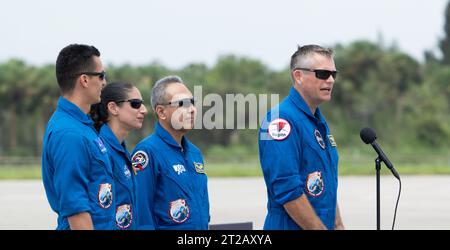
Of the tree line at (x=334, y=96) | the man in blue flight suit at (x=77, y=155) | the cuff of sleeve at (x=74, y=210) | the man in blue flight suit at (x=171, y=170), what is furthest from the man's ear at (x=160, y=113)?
the tree line at (x=334, y=96)

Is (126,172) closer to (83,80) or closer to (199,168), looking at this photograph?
(199,168)

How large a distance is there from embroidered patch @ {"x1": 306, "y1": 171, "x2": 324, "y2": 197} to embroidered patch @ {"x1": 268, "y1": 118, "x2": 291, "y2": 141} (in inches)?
10.8

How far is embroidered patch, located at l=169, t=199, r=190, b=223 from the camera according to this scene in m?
4.51

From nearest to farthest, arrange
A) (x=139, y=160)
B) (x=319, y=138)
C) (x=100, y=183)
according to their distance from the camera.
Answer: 1. (x=100, y=183)
2. (x=319, y=138)
3. (x=139, y=160)

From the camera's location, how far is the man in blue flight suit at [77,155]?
3.41m

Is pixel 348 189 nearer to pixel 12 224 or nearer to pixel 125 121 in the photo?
pixel 12 224

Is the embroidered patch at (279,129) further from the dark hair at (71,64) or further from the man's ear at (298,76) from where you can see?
the dark hair at (71,64)

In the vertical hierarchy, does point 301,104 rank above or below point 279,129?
above

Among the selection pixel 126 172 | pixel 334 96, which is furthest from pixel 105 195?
pixel 334 96

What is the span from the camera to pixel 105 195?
12.0 feet

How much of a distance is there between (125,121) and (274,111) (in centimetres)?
104

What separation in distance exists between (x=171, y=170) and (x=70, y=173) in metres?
1.26
